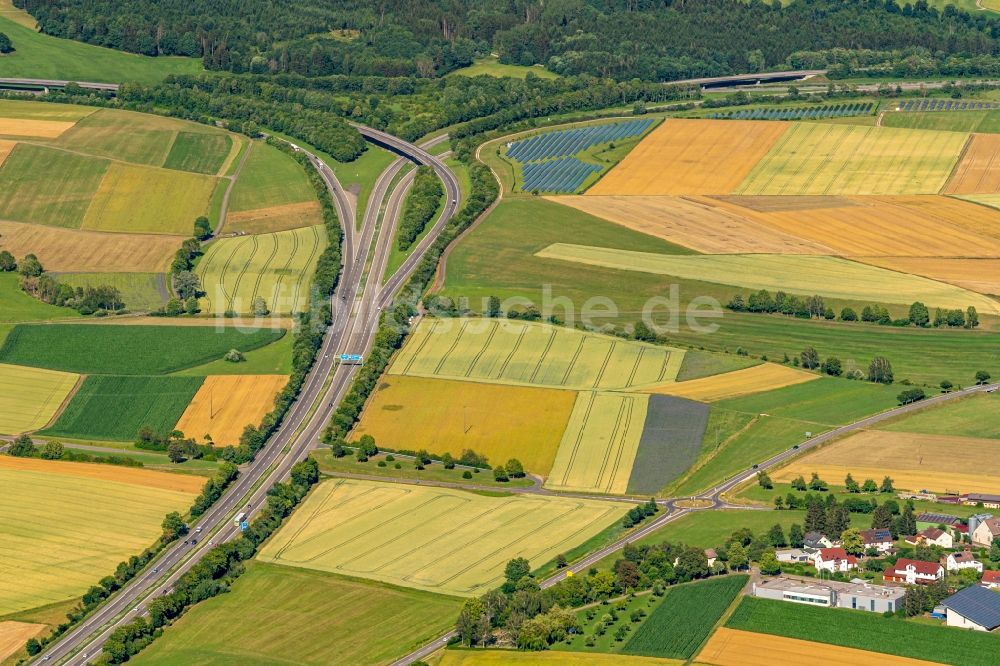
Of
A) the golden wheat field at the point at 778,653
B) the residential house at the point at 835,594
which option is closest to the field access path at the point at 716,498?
the residential house at the point at 835,594

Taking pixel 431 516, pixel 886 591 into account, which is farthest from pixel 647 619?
pixel 431 516

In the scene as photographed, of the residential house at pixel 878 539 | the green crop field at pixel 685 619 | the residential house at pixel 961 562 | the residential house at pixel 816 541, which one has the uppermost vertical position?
the residential house at pixel 961 562

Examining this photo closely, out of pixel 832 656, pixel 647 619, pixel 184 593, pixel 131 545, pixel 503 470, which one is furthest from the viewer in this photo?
pixel 503 470

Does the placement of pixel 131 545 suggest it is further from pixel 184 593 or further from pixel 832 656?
pixel 832 656

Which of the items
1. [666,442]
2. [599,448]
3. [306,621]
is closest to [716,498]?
[666,442]

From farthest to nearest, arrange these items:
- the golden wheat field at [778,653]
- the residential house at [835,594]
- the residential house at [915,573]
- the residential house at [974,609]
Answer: the residential house at [915,573]
the residential house at [835,594]
the residential house at [974,609]
the golden wheat field at [778,653]

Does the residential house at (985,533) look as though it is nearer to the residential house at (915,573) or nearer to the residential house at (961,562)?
the residential house at (961,562)

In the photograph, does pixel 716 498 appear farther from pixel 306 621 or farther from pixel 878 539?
pixel 306 621
